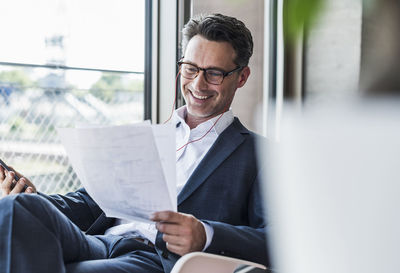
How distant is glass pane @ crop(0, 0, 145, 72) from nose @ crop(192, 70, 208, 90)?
1099mm

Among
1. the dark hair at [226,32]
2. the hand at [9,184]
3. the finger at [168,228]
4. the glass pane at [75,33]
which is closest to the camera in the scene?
the finger at [168,228]

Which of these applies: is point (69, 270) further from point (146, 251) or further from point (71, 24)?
point (71, 24)

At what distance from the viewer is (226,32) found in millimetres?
1770

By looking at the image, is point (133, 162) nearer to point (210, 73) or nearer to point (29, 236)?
point (29, 236)

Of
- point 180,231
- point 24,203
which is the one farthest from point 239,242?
point 24,203

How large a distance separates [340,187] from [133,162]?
0.90 metres

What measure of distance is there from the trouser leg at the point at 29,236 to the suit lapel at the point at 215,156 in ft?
1.48

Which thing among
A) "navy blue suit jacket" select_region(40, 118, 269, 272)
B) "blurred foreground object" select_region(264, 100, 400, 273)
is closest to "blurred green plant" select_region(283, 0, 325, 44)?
"blurred foreground object" select_region(264, 100, 400, 273)

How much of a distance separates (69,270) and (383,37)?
1.20 m

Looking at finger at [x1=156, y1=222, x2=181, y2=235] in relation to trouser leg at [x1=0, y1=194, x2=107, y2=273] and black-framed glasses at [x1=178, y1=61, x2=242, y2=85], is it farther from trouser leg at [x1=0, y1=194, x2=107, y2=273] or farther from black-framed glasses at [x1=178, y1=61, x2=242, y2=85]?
black-framed glasses at [x1=178, y1=61, x2=242, y2=85]

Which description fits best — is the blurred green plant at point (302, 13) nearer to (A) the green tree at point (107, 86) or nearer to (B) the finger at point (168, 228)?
(B) the finger at point (168, 228)

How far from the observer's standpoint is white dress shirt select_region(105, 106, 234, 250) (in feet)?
5.45

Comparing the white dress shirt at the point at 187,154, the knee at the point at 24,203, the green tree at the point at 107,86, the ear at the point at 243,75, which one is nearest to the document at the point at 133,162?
the knee at the point at 24,203

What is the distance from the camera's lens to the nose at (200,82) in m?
1.77
